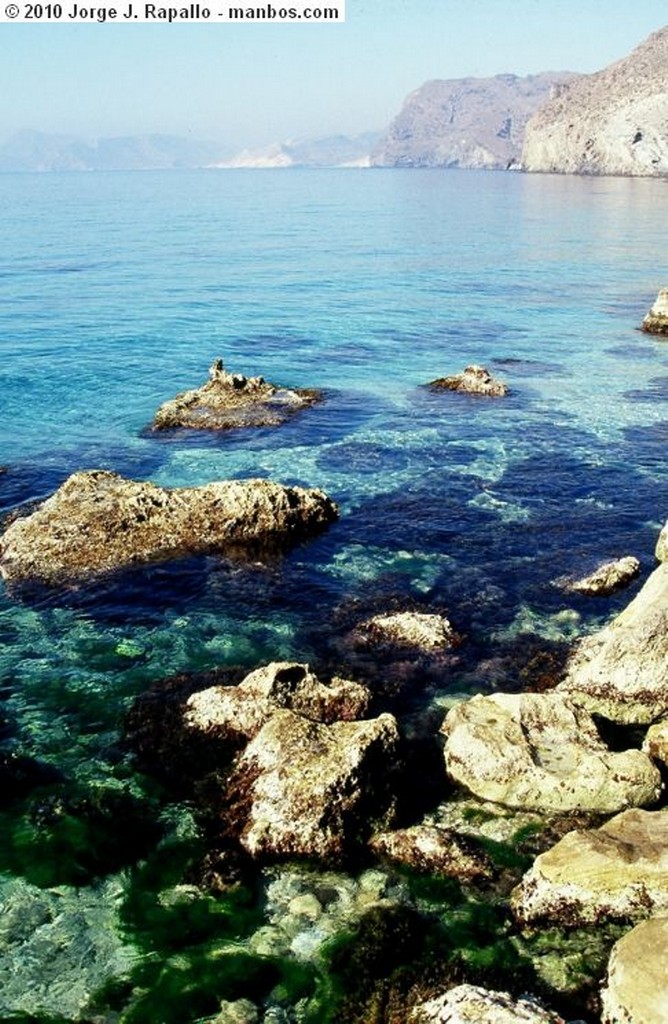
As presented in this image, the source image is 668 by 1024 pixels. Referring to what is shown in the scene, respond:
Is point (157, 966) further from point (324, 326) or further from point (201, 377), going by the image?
point (324, 326)

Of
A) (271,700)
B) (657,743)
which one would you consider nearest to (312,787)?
(271,700)

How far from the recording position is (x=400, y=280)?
73750 mm

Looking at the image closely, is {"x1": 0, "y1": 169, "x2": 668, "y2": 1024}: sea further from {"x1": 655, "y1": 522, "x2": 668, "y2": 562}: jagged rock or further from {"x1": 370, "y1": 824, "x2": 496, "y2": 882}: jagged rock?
{"x1": 655, "y1": 522, "x2": 668, "y2": 562}: jagged rock

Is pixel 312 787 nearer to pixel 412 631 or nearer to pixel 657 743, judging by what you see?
pixel 412 631

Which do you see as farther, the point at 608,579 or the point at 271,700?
the point at 608,579

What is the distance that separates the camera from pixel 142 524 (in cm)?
2319

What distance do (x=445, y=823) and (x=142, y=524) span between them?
517 inches

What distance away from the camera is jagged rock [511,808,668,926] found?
1134 centimetres

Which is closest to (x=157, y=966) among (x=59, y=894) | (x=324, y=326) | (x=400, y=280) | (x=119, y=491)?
(x=59, y=894)

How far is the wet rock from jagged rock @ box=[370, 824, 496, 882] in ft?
152

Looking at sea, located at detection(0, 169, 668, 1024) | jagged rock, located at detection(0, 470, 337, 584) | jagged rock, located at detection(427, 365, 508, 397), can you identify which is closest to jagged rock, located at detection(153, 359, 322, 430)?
sea, located at detection(0, 169, 668, 1024)

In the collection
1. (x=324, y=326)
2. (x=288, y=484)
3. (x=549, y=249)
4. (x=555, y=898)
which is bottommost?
(x=555, y=898)

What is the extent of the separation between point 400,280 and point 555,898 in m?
67.9

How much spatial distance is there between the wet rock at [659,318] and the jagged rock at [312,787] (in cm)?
4510
